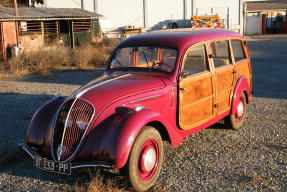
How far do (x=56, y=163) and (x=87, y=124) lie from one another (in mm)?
557

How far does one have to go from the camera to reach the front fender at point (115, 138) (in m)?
3.83

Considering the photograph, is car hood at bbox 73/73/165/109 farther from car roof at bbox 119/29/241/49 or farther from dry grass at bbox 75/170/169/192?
dry grass at bbox 75/170/169/192

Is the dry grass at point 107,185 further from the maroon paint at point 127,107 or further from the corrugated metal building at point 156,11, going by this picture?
the corrugated metal building at point 156,11

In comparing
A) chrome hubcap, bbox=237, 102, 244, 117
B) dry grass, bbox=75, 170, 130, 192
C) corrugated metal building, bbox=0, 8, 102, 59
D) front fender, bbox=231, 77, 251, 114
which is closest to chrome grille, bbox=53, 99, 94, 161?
dry grass, bbox=75, 170, 130, 192

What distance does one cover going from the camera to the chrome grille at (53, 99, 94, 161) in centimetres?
413

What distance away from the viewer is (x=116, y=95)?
4359 millimetres

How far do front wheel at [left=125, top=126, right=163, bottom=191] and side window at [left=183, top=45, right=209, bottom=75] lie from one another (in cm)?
135

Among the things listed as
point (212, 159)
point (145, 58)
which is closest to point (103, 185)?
point (212, 159)

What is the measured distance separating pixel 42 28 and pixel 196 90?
14.9 metres

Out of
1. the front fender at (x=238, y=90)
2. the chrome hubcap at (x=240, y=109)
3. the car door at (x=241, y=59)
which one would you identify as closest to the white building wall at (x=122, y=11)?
the car door at (x=241, y=59)

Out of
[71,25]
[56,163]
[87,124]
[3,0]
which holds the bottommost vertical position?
[56,163]

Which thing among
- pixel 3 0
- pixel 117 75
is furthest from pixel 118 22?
pixel 117 75

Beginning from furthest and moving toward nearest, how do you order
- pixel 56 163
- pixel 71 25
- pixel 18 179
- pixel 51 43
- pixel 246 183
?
pixel 71 25 → pixel 51 43 → pixel 18 179 → pixel 246 183 → pixel 56 163

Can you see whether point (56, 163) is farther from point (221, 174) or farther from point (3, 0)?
point (3, 0)
